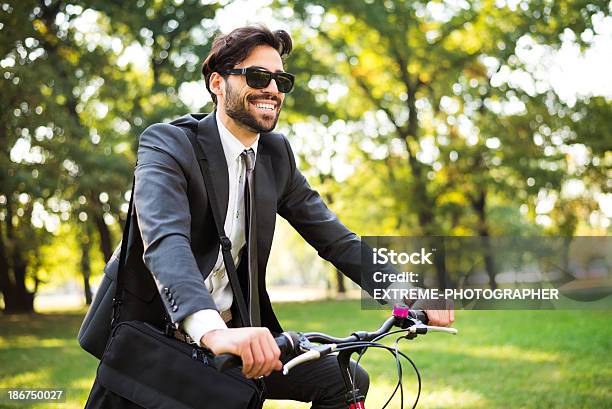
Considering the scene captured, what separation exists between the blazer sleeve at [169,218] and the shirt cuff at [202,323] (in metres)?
0.02

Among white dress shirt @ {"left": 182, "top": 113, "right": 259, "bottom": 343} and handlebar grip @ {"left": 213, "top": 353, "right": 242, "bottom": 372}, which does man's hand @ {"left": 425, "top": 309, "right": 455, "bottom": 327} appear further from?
handlebar grip @ {"left": 213, "top": 353, "right": 242, "bottom": 372}

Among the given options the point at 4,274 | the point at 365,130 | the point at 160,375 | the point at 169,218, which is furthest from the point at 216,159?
the point at 365,130

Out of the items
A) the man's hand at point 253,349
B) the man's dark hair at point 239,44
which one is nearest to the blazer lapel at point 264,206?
the man's dark hair at point 239,44

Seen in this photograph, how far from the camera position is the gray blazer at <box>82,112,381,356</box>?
2328mm

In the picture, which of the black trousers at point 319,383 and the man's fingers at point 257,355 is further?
the black trousers at point 319,383

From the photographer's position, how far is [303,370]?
2.86 metres

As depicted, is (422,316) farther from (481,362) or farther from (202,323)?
(481,362)

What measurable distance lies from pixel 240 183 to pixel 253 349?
43.1 inches

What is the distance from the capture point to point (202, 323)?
7.20 feet

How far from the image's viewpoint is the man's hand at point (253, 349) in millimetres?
1997

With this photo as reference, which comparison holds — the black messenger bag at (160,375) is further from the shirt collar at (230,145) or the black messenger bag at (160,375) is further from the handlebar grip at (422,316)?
the handlebar grip at (422,316)

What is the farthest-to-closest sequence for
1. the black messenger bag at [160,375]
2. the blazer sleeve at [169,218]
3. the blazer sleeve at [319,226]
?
1. the blazer sleeve at [319,226]
2. the black messenger bag at [160,375]
3. the blazer sleeve at [169,218]

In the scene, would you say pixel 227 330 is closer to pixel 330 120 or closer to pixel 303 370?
pixel 303 370

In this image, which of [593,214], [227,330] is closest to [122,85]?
[593,214]
